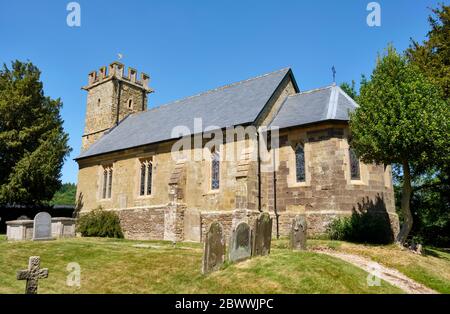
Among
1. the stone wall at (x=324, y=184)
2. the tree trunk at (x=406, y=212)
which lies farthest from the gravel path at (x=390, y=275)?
the stone wall at (x=324, y=184)

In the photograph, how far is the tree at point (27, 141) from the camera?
89.8 ft

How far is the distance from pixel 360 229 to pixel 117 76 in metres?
24.2

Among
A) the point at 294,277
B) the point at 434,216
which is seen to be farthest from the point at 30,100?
the point at 434,216

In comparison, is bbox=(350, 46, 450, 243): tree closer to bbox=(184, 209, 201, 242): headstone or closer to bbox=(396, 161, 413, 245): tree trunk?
bbox=(396, 161, 413, 245): tree trunk

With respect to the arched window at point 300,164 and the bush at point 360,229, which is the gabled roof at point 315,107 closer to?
the arched window at point 300,164

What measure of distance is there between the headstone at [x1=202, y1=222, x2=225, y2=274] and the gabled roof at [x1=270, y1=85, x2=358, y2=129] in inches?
372

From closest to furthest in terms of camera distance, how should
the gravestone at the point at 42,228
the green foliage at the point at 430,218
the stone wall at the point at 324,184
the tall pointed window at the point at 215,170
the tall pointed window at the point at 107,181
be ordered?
the stone wall at the point at 324,184 → the gravestone at the point at 42,228 → the tall pointed window at the point at 215,170 → the tall pointed window at the point at 107,181 → the green foliage at the point at 430,218

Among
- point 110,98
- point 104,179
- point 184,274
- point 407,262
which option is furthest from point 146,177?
point 407,262

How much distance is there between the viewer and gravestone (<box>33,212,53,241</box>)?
17312mm

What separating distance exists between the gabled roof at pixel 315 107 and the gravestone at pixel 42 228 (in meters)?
12.4

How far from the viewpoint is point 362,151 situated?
50.3ft

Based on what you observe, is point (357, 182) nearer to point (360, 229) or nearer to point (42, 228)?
point (360, 229)
